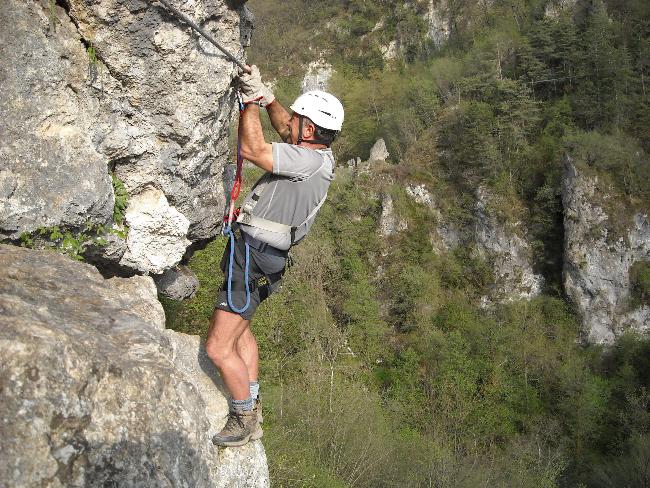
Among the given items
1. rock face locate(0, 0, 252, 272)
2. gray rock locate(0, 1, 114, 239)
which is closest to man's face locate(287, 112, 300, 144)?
rock face locate(0, 0, 252, 272)

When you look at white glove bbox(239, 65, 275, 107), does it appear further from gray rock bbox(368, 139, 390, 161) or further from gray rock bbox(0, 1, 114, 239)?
gray rock bbox(368, 139, 390, 161)

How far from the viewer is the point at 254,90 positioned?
3.63m

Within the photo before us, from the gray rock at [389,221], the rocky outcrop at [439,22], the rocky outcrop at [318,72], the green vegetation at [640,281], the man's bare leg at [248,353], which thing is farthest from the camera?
the rocky outcrop at [318,72]

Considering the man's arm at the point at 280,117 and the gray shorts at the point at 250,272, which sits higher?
the man's arm at the point at 280,117

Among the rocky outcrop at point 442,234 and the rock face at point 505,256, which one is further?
the rocky outcrop at point 442,234

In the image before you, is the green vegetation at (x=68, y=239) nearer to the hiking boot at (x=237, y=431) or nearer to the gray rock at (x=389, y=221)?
the hiking boot at (x=237, y=431)

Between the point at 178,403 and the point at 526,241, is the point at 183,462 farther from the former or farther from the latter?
the point at 526,241

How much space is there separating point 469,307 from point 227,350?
27900 mm

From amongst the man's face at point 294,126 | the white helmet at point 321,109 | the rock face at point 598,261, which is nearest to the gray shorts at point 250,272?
the man's face at point 294,126

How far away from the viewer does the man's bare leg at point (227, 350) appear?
3.76m

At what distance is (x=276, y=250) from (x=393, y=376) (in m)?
22.1

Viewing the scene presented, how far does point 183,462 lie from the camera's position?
7.12 ft

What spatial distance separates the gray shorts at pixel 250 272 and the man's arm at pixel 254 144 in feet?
1.98

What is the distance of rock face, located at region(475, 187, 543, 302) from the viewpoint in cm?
3078
